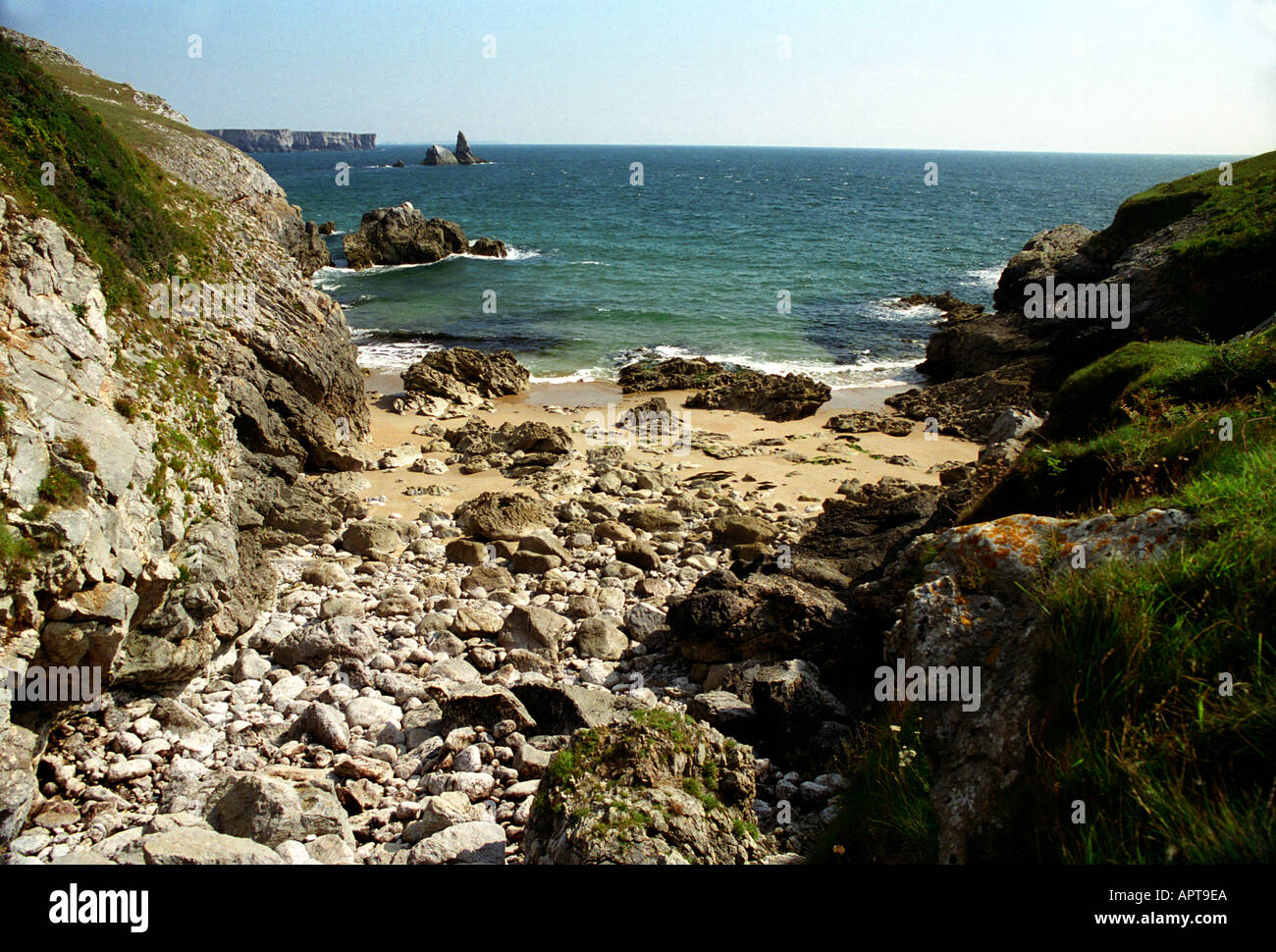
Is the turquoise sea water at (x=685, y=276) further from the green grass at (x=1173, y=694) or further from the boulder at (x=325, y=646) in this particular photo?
the green grass at (x=1173, y=694)

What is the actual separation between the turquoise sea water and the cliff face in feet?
44.5

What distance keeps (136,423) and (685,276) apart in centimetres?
4380

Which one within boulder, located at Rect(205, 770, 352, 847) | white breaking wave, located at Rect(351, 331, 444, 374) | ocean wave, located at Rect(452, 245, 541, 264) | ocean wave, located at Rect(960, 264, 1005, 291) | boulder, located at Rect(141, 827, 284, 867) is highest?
ocean wave, located at Rect(452, 245, 541, 264)

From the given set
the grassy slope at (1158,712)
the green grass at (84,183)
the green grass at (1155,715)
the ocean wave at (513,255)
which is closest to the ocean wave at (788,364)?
the green grass at (84,183)

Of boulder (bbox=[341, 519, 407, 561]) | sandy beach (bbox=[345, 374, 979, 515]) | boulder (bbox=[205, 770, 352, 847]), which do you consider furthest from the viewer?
sandy beach (bbox=[345, 374, 979, 515])

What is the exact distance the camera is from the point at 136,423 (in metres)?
8.38

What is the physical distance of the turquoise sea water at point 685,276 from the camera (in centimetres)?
3294

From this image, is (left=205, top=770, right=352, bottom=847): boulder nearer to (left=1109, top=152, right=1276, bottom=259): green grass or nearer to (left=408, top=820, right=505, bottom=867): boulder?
(left=408, top=820, right=505, bottom=867): boulder

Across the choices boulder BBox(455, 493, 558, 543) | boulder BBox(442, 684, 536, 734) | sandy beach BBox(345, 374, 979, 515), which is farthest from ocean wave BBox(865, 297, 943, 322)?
boulder BBox(442, 684, 536, 734)

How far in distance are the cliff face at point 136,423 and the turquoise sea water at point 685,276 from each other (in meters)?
13.6

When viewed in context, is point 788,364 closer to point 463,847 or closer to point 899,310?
point 899,310

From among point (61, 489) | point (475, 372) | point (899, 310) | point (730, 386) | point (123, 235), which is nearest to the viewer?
point (61, 489)

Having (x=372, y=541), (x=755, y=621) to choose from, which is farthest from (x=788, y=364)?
(x=755, y=621)

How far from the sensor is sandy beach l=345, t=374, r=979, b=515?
1605cm
